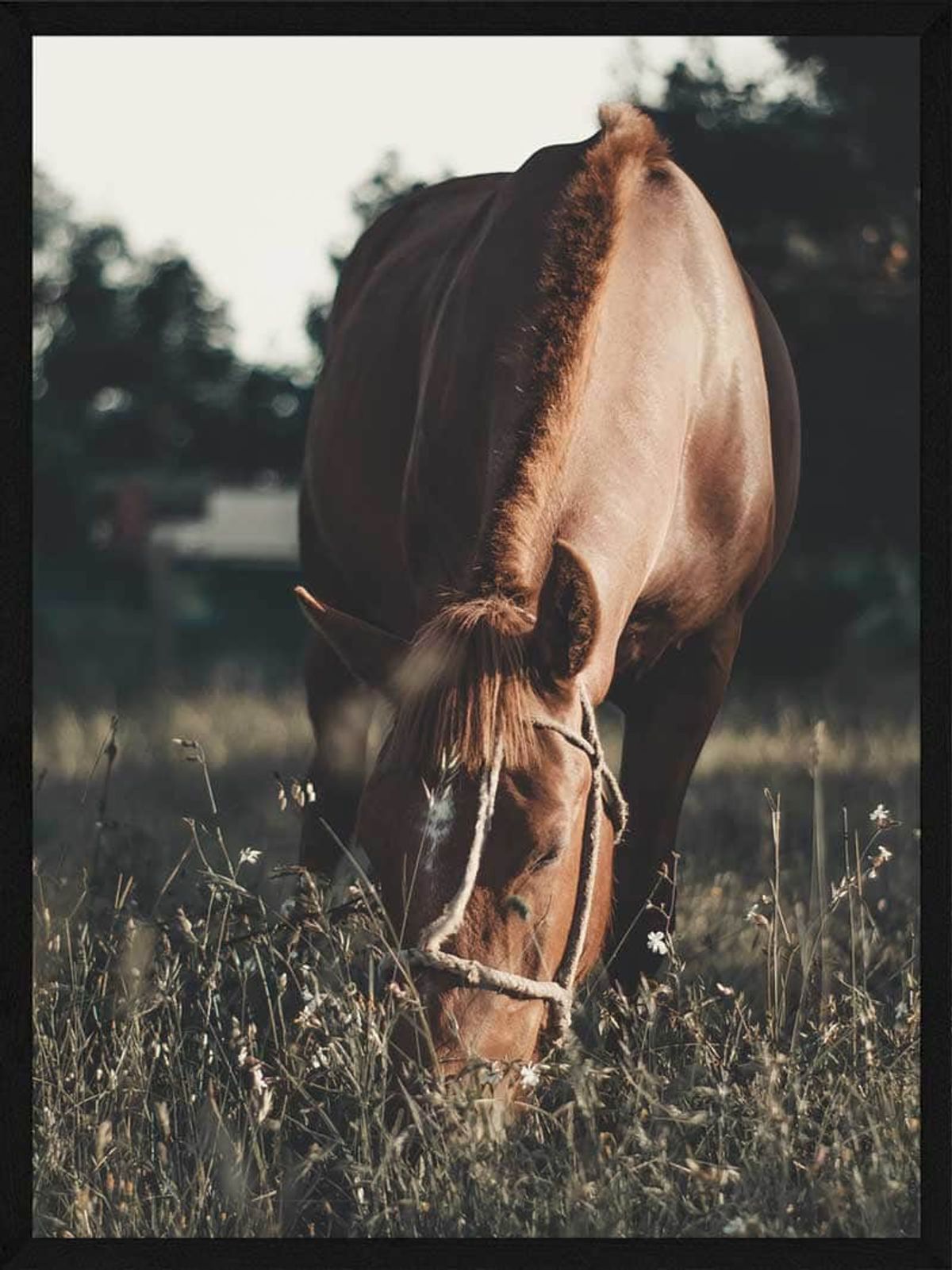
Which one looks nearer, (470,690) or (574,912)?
(470,690)

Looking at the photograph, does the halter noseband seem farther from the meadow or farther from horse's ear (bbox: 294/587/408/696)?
horse's ear (bbox: 294/587/408/696)

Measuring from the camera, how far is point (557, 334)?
8.34ft

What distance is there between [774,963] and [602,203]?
1.37 meters

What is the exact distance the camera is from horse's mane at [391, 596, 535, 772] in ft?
7.15

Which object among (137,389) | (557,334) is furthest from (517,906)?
(137,389)

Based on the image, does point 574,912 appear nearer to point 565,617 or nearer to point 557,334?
point 565,617

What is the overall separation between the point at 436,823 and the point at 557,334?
0.89 metres

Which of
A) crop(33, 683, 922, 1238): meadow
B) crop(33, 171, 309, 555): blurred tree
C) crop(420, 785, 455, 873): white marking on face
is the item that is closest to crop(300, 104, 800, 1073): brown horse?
crop(420, 785, 455, 873): white marking on face

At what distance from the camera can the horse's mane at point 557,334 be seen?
2.35 metres

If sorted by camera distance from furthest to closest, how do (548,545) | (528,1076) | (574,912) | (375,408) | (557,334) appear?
1. (375,408)
2. (557,334)
3. (548,545)
4. (574,912)
5. (528,1076)

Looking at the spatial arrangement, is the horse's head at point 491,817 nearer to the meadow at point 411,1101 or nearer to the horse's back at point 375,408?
the meadow at point 411,1101

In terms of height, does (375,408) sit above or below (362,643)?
above

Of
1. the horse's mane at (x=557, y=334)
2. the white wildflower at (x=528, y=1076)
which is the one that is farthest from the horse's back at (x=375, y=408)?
the white wildflower at (x=528, y=1076)

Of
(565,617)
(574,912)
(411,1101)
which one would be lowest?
(411,1101)
